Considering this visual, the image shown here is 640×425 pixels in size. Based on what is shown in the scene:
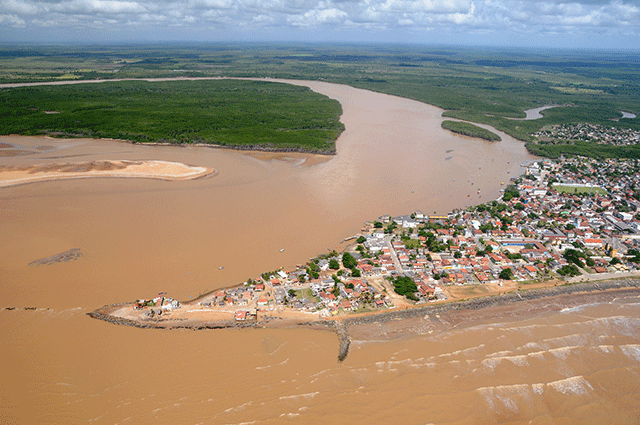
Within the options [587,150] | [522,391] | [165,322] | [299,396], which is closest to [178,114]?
[165,322]

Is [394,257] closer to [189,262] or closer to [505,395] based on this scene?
[505,395]

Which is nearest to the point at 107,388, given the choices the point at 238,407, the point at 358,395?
the point at 238,407

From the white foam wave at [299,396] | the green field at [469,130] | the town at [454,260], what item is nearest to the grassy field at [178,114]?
the green field at [469,130]

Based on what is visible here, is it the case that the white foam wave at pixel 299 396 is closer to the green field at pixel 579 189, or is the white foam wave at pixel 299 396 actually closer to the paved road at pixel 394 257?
the paved road at pixel 394 257

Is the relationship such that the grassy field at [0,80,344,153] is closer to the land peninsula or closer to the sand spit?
the sand spit

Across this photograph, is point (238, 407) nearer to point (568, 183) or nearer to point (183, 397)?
point (183, 397)

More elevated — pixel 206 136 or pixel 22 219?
pixel 206 136
